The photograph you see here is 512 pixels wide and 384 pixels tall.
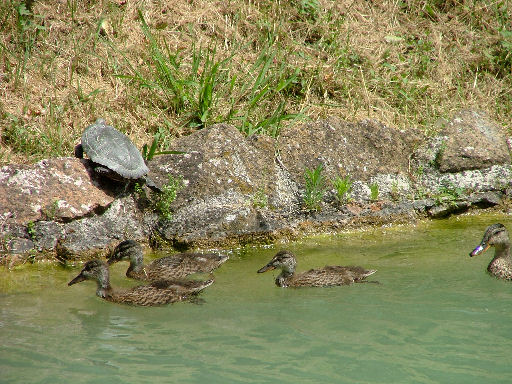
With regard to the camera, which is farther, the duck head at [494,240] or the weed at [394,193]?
the weed at [394,193]

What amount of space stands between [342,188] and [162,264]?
279 centimetres

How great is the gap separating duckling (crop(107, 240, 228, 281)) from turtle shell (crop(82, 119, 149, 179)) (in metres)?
1.23

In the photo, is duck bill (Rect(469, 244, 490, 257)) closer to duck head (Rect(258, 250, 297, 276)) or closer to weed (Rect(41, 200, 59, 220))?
duck head (Rect(258, 250, 297, 276))

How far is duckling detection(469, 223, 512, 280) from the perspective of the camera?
7465 millimetres

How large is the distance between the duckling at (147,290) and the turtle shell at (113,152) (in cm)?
172

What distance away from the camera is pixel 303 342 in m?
6.02

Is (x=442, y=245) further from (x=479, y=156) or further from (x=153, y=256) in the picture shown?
(x=153, y=256)

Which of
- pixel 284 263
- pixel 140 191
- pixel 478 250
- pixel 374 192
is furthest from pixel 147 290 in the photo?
pixel 374 192

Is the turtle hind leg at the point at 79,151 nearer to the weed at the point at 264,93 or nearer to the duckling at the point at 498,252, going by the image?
the weed at the point at 264,93

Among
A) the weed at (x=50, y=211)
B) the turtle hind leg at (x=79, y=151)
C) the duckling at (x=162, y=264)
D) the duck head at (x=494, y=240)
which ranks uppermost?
the turtle hind leg at (x=79, y=151)

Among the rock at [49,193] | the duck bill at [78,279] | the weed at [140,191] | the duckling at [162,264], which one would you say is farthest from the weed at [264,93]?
the duck bill at [78,279]

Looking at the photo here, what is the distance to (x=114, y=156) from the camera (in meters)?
8.83

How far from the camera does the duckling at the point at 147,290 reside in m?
7.06

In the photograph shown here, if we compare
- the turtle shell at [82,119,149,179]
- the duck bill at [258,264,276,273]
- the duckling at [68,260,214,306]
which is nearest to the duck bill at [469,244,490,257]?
the duck bill at [258,264,276,273]
